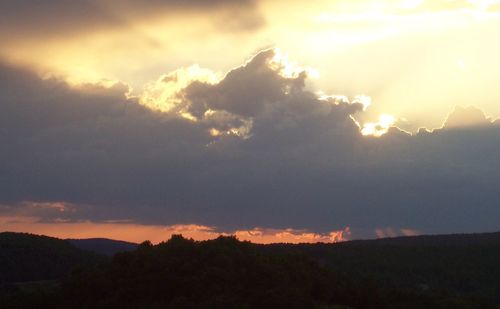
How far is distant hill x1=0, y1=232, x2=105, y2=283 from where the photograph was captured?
167000mm

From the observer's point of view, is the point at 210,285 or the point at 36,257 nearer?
the point at 210,285

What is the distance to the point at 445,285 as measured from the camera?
18675 cm

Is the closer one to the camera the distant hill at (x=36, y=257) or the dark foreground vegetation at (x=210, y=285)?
the dark foreground vegetation at (x=210, y=285)

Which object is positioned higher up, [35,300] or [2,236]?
[2,236]

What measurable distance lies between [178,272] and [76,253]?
340 ft

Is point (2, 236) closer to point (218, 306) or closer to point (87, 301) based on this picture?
point (87, 301)

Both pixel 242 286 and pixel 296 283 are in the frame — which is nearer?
pixel 242 286

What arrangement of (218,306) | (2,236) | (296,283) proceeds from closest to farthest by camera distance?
1. (218,306)
2. (296,283)
3. (2,236)

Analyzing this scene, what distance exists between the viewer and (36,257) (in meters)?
179

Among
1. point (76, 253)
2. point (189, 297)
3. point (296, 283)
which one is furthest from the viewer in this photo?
point (76, 253)

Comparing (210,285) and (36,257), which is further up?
(36,257)

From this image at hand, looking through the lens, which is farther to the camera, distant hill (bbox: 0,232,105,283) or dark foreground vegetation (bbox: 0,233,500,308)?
distant hill (bbox: 0,232,105,283)

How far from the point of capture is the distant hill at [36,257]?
167 m

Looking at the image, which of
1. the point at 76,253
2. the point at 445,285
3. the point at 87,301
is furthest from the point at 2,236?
the point at 87,301
